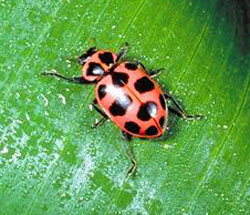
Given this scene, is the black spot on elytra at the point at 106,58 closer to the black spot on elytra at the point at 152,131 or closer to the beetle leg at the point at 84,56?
the beetle leg at the point at 84,56

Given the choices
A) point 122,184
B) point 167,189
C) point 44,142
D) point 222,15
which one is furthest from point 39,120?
point 222,15

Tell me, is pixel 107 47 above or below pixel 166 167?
above

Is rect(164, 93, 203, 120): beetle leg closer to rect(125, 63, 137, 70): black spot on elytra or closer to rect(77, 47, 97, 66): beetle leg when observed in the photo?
rect(125, 63, 137, 70): black spot on elytra

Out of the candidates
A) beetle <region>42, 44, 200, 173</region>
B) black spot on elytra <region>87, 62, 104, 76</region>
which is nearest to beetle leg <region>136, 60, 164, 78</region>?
beetle <region>42, 44, 200, 173</region>

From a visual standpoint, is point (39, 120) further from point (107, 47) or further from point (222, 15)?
point (222, 15)

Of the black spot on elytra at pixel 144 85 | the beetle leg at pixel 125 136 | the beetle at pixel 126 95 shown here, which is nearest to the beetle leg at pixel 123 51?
the beetle at pixel 126 95
